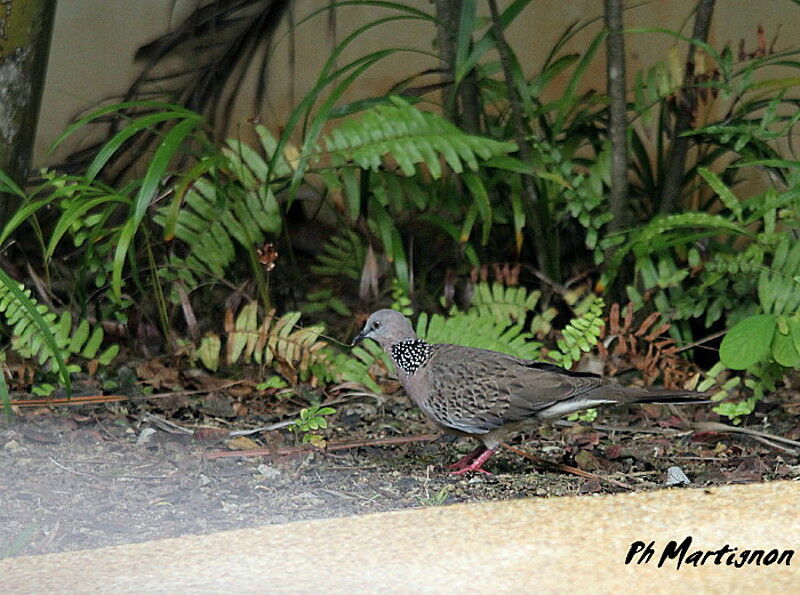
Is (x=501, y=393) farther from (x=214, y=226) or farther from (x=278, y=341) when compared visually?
(x=214, y=226)

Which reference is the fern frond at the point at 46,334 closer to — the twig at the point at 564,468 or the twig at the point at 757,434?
the twig at the point at 564,468

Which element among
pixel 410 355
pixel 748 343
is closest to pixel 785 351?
pixel 748 343

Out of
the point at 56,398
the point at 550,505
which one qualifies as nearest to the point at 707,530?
the point at 550,505

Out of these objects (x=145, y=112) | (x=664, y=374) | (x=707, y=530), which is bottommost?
(x=664, y=374)

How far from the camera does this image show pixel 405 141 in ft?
15.4

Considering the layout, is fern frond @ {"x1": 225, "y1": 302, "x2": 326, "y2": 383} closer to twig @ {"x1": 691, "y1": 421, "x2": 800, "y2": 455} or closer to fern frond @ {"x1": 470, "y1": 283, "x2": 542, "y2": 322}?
fern frond @ {"x1": 470, "y1": 283, "x2": 542, "y2": 322}

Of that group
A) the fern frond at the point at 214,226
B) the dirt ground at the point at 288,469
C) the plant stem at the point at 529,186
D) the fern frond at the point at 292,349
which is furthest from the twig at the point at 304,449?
the plant stem at the point at 529,186

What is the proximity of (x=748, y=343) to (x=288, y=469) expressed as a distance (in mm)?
1807

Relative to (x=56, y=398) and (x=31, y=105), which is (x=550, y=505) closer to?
(x=56, y=398)

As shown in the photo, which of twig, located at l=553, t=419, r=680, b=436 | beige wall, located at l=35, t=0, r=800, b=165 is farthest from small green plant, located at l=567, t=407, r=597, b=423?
beige wall, located at l=35, t=0, r=800, b=165

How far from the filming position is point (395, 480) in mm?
3922

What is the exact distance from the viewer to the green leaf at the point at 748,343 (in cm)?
425

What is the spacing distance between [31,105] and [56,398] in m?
1.37

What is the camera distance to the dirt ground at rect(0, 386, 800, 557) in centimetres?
354
